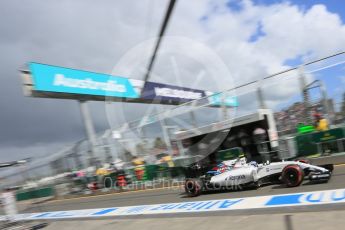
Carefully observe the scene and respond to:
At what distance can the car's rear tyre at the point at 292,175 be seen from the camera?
7984mm

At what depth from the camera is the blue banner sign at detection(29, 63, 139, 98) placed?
62.2ft

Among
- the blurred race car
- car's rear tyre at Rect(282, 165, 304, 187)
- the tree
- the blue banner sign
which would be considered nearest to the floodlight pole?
the blue banner sign

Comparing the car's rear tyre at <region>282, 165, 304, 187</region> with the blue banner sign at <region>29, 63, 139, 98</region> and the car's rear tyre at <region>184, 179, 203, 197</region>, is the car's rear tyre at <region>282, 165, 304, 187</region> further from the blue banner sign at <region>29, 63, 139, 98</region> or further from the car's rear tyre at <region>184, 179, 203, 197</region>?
the blue banner sign at <region>29, 63, 139, 98</region>

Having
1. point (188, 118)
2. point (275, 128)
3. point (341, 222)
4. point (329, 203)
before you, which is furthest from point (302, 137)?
point (341, 222)

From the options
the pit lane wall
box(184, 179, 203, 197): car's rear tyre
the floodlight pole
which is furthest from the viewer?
the floodlight pole

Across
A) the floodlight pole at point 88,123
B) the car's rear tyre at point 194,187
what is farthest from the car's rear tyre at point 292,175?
the floodlight pole at point 88,123

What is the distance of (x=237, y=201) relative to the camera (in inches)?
314

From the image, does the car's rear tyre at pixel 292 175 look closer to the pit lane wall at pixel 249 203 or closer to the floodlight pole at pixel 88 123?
the pit lane wall at pixel 249 203

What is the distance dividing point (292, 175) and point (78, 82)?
15582 millimetres

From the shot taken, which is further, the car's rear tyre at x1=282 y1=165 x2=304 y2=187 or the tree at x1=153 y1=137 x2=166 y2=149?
the tree at x1=153 y1=137 x2=166 y2=149

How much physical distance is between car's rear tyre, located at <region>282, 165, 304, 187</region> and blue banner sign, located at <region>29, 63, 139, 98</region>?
14.2 meters

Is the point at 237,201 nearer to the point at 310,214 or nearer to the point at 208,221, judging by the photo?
the point at 208,221

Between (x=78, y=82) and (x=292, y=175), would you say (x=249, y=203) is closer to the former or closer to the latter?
(x=292, y=175)

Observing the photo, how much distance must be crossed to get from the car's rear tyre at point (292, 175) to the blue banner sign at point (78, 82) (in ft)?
46.4
